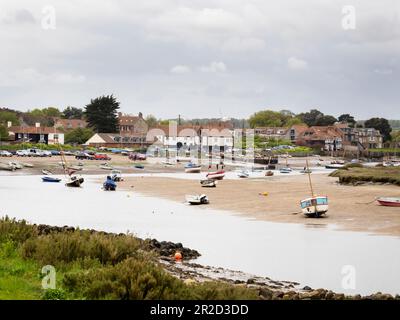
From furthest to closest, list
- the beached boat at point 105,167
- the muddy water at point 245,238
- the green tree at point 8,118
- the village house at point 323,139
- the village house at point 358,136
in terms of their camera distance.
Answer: the village house at point 358,136 < the village house at point 323,139 < the green tree at point 8,118 < the beached boat at point 105,167 < the muddy water at point 245,238

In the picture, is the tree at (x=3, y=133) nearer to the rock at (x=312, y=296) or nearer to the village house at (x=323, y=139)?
the village house at (x=323, y=139)

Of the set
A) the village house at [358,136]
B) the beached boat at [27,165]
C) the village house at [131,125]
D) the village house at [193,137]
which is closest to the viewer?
the beached boat at [27,165]

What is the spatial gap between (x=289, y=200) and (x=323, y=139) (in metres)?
130

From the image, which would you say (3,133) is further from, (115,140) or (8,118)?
(115,140)

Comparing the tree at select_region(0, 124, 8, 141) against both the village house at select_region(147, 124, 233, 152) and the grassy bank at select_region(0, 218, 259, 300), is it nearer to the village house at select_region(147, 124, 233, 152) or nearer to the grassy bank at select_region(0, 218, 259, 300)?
the village house at select_region(147, 124, 233, 152)

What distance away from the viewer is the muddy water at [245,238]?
24781mm

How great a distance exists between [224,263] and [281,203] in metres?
26.6

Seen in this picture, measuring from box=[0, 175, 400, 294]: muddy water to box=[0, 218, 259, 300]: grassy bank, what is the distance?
826 centimetres

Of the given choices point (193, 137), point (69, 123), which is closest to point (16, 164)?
point (193, 137)

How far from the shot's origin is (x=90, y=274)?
14523 mm

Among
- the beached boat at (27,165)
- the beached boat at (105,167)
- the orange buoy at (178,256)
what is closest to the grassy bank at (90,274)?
the orange buoy at (178,256)

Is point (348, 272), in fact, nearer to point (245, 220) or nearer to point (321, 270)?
point (321, 270)

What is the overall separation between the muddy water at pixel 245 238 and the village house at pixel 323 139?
5127 inches
